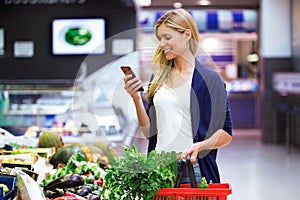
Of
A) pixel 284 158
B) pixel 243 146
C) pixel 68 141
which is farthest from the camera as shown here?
pixel 243 146

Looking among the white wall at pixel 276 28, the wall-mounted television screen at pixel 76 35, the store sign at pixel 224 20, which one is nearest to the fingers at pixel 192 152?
the wall-mounted television screen at pixel 76 35

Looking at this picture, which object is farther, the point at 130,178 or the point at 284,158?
the point at 284,158

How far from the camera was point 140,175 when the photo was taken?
2.39 meters

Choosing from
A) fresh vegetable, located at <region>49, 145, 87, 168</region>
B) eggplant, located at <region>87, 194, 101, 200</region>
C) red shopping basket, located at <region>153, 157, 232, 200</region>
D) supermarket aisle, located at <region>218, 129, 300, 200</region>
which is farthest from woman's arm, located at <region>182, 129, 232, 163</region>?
supermarket aisle, located at <region>218, 129, 300, 200</region>

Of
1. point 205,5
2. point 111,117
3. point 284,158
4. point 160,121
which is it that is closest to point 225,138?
point 160,121

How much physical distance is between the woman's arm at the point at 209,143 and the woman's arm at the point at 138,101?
307mm

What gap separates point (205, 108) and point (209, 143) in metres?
0.21

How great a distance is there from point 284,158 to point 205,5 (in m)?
5.27

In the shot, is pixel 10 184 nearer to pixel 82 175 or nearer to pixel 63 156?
pixel 82 175

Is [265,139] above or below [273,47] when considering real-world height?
below

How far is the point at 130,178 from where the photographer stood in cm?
239

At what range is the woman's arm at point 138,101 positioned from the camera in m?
2.60

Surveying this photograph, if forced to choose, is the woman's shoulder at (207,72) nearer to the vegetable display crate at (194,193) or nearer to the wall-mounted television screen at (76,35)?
the vegetable display crate at (194,193)

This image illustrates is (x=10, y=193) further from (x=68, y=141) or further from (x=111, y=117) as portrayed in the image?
(x=68, y=141)
